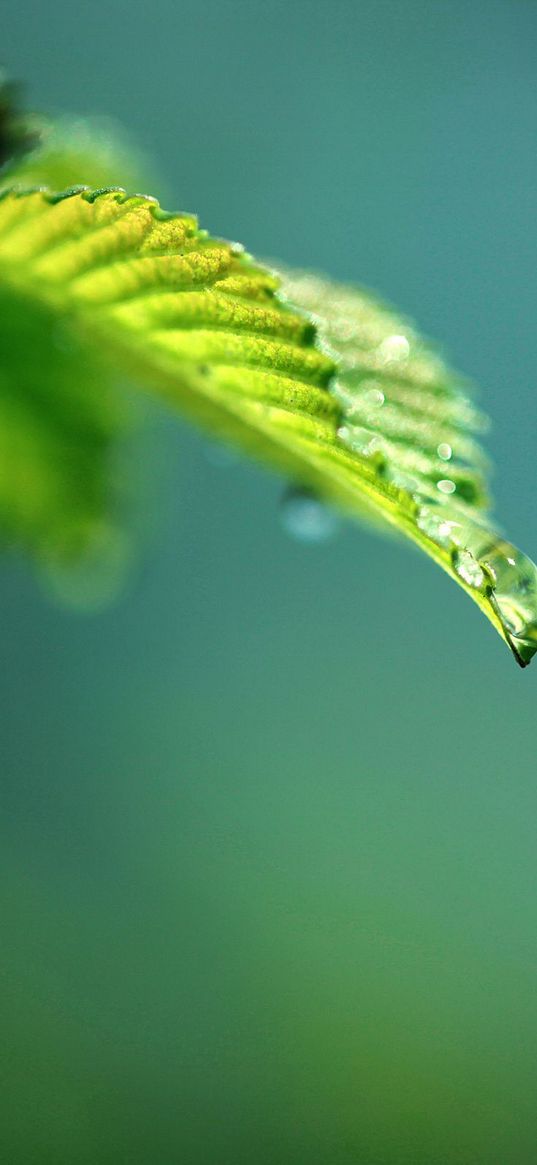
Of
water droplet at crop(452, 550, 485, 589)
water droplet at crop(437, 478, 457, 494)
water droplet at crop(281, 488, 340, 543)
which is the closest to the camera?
water droplet at crop(452, 550, 485, 589)

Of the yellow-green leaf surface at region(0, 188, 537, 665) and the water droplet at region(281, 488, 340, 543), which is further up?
the water droplet at region(281, 488, 340, 543)

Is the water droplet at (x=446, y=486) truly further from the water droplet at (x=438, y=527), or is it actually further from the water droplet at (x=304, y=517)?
the water droplet at (x=304, y=517)

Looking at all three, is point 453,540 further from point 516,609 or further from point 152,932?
point 152,932

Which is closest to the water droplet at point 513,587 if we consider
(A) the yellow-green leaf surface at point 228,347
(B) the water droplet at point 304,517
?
(A) the yellow-green leaf surface at point 228,347

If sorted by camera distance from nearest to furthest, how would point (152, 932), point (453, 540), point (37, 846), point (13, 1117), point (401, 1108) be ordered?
point (453, 540) < point (13, 1117) < point (401, 1108) < point (37, 846) < point (152, 932)

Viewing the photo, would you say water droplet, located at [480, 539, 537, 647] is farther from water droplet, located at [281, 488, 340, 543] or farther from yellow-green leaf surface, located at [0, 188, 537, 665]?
water droplet, located at [281, 488, 340, 543]

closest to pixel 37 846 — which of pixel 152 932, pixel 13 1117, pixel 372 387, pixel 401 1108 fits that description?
pixel 152 932

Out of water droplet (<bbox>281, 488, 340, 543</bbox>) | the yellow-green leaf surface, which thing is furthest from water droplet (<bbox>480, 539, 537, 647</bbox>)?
water droplet (<bbox>281, 488, 340, 543</bbox>)

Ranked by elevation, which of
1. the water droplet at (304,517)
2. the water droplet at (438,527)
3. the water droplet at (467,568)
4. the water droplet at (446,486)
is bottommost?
the water droplet at (467,568)
